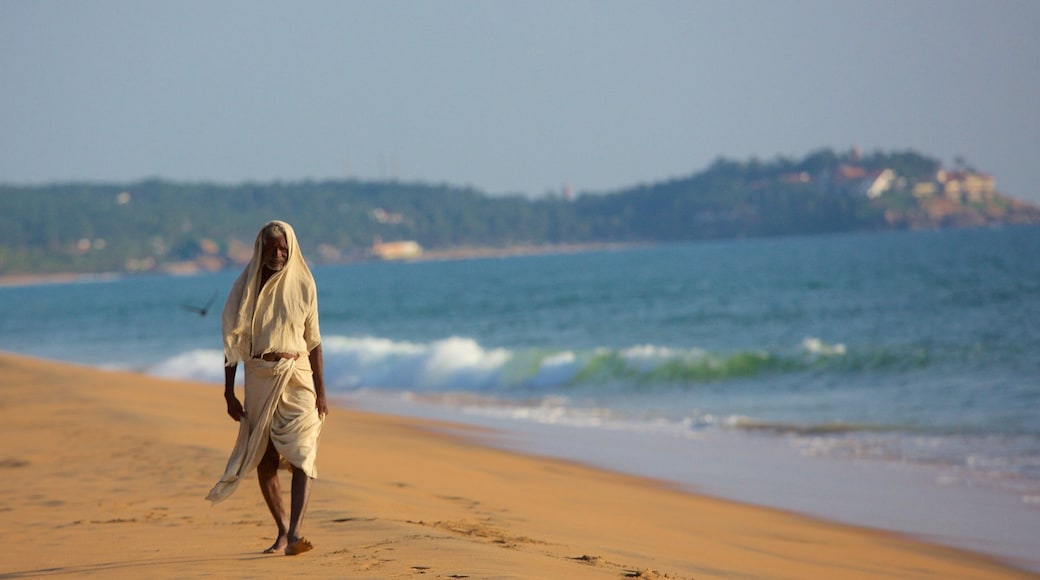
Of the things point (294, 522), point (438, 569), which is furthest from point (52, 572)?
point (438, 569)

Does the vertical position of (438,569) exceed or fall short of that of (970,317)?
it falls short

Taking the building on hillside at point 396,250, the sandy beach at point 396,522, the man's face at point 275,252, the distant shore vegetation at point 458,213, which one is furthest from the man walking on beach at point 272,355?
the building on hillside at point 396,250

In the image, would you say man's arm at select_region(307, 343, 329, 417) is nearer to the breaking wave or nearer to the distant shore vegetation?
the breaking wave

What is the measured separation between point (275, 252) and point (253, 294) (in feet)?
0.79

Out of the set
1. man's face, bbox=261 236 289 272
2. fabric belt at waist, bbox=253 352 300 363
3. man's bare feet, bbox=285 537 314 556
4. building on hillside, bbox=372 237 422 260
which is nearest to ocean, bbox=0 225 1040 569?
man's bare feet, bbox=285 537 314 556

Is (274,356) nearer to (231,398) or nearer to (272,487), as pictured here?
(231,398)

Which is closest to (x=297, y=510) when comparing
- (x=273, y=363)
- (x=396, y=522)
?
(x=273, y=363)

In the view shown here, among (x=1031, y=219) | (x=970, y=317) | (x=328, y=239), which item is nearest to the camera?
(x=970, y=317)

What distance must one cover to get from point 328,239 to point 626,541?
145901 mm

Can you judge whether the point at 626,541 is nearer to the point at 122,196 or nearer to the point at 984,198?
the point at 984,198

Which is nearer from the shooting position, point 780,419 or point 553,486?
point 553,486

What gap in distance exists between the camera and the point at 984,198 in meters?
128

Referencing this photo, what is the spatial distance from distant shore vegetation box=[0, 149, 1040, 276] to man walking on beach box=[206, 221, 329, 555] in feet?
414

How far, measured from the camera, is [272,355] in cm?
546
